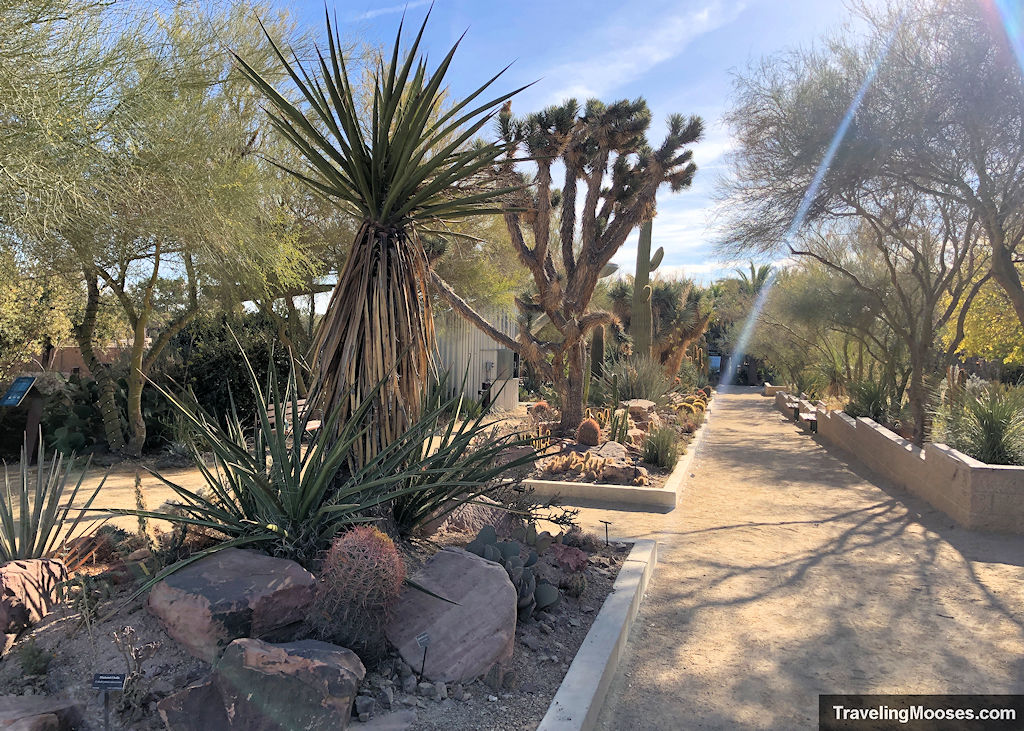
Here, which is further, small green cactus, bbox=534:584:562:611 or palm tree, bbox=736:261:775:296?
palm tree, bbox=736:261:775:296

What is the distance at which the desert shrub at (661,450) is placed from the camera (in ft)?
33.2

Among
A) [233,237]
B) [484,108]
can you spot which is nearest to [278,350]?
[233,237]

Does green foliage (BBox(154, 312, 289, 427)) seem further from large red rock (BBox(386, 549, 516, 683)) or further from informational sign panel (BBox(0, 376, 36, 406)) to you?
large red rock (BBox(386, 549, 516, 683))

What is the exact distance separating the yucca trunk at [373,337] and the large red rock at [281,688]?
1.81 meters

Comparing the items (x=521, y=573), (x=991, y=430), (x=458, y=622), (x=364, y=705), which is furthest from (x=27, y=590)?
(x=991, y=430)

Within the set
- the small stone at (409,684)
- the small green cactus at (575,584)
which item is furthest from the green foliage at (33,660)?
the small green cactus at (575,584)

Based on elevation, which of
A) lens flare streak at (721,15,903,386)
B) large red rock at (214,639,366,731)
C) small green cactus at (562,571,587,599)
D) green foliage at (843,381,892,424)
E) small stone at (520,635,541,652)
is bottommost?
small stone at (520,635,541,652)

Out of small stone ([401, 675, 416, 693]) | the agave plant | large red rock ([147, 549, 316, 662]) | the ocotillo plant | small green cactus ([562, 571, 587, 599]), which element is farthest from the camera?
the ocotillo plant

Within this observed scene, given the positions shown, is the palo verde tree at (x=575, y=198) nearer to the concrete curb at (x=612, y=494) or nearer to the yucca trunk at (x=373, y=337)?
the concrete curb at (x=612, y=494)

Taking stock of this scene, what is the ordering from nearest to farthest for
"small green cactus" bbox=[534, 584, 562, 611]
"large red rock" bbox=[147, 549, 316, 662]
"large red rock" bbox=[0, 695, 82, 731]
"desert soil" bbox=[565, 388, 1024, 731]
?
"large red rock" bbox=[0, 695, 82, 731] → "large red rock" bbox=[147, 549, 316, 662] → "desert soil" bbox=[565, 388, 1024, 731] → "small green cactus" bbox=[534, 584, 562, 611]

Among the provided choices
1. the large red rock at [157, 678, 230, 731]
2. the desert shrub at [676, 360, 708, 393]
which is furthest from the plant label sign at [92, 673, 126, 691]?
the desert shrub at [676, 360, 708, 393]

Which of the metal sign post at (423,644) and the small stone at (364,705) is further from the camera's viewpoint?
the metal sign post at (423,644)

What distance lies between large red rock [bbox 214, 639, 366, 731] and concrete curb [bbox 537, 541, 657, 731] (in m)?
0.87

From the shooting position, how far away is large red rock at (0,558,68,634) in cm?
329
